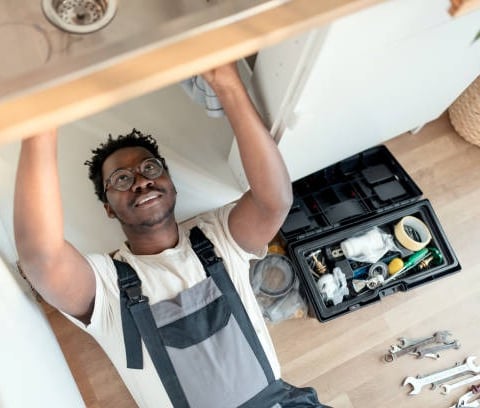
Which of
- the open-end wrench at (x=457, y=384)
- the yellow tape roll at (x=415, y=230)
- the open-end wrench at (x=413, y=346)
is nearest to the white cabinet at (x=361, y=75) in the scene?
the yellow tape roll at (x=415, y=230)

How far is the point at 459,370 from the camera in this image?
1.42 meters

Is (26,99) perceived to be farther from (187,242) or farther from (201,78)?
(187,242)

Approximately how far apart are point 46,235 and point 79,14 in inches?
19.0

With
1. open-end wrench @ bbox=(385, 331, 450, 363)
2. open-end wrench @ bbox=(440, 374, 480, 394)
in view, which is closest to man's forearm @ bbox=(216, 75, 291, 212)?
open-end wrench @ bbox=(385, 331, 450, 363)

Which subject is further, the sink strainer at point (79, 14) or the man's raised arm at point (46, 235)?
the sink strainer at point (79, 14)

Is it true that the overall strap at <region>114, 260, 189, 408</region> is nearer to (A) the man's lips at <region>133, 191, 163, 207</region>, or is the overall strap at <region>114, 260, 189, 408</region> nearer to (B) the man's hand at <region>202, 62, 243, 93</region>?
(A) the man's lips at <region>133, 191, 163, 207</region>

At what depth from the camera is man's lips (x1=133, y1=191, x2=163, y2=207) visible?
3.63 ft

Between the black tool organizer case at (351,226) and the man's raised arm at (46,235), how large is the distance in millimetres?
552

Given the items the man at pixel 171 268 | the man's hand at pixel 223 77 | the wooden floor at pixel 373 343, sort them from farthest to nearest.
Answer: the wooden floor at pixel 373 343, the man at pixel 171 268, the man's hand at pixel 223 77

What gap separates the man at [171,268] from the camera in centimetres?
104

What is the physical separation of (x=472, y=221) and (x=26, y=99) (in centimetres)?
Answer: 133

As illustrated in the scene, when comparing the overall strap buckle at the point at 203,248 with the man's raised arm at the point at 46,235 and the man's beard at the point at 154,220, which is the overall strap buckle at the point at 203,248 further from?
the man's raised arm at the point at 46,235

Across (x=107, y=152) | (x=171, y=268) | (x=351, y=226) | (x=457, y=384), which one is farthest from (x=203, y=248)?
(x=457, y=384)

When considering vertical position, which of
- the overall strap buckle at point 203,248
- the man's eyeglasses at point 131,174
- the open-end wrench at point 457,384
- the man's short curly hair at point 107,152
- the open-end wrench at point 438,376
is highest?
the man's short curly hair at point 107,152
